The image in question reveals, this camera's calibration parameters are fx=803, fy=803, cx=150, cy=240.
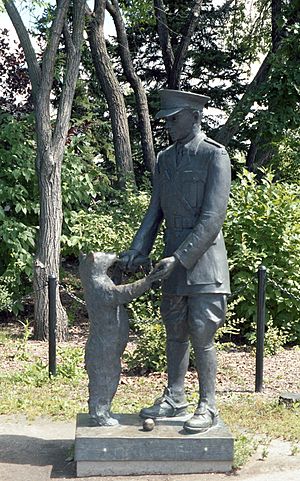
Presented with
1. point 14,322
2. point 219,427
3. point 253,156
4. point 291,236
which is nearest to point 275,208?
point 291,236

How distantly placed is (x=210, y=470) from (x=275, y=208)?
203 inches

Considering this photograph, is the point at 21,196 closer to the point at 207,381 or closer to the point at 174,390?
the point at 174,390

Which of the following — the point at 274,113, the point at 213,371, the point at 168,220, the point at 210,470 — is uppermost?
the point at 274,113

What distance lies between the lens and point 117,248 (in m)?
10.5

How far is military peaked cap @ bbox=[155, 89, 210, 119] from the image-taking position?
5.33 metres

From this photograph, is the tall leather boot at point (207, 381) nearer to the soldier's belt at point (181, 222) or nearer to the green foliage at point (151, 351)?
the soldier's belt at point (181, 222)

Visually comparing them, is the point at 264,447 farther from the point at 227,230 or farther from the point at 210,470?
the point at 227,230

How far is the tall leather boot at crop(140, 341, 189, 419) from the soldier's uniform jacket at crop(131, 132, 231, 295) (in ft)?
1.49

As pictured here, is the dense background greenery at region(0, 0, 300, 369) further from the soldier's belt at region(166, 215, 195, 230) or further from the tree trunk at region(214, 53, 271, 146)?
the soldier's belt at region(166, 215, 195, 230)

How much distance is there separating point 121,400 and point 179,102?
3170 mm

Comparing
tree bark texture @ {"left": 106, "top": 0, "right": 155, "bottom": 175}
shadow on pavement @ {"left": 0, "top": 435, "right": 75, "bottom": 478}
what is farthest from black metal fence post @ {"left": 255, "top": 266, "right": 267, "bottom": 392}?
tree bark texture @ {"left": 106, "top": 0, "right": 155, "bottom": 175}

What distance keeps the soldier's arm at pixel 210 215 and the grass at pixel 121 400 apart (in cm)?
146

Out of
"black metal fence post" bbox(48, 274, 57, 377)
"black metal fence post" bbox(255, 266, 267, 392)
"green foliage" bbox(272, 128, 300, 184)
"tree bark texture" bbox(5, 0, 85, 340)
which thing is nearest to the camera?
"black metal fence post" bbox(255, 266, 267, 392)

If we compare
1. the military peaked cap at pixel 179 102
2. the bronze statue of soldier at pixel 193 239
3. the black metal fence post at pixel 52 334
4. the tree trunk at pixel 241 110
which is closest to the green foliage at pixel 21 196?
the black metal fence post at pixel 52 334
